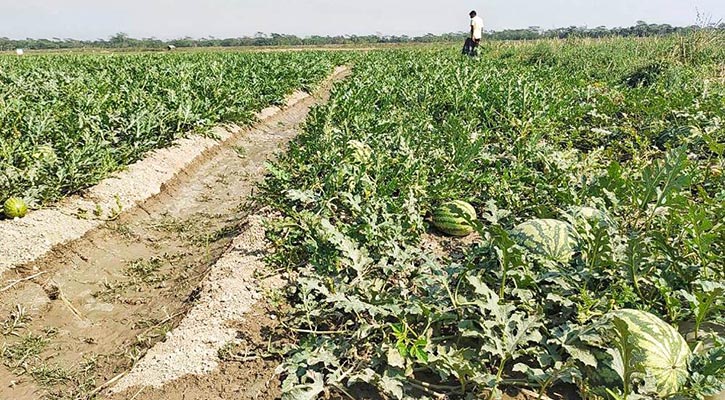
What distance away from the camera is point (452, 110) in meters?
8.34

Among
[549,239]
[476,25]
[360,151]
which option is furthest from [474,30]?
[549,239]

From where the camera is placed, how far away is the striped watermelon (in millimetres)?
2260

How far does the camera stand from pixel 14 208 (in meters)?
4.26

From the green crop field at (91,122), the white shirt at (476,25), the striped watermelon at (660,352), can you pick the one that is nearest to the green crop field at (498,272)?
the striped watermelon at (660,352)

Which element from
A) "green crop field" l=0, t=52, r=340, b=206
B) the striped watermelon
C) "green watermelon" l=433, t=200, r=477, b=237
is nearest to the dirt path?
"green crop field" l=0, t=52, r=340, b=206

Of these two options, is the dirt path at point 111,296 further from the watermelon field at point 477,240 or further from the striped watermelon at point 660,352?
the striped watermelon at point 660,352

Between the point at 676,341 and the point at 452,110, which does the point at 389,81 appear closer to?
the point at 452,110

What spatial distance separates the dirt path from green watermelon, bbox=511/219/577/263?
70.6 inches

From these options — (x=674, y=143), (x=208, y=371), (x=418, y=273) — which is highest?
(x=674, y=143)

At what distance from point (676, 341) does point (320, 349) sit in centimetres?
175

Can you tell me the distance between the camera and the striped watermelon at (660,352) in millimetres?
2260

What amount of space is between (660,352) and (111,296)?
3.61 metres

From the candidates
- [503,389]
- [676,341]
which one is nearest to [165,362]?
[503,389]

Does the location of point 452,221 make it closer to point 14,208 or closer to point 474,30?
point 14,208
